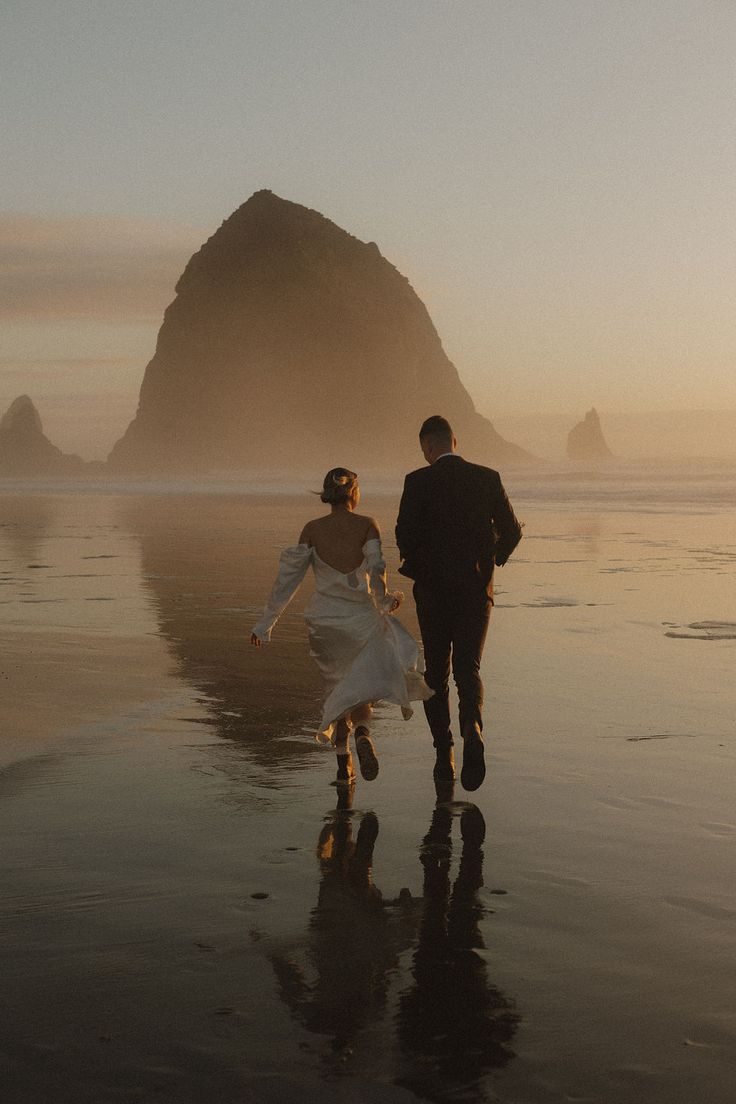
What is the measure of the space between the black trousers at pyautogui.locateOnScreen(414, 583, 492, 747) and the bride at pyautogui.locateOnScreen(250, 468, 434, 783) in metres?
0.18

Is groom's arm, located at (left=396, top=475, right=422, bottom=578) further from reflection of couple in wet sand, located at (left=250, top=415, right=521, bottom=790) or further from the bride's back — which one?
the bride's back

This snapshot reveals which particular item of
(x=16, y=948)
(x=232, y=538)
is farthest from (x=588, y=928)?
(x=232, y=538)

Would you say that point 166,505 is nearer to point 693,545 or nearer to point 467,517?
point 693,545

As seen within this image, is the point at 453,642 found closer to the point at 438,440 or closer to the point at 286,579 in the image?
the point at 286,579

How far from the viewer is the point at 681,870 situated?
195 inches

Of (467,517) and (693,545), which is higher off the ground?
(467,517)

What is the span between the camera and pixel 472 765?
6.36m

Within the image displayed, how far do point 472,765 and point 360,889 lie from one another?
1674 millimetres

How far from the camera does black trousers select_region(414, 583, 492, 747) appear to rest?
6824 millimetres

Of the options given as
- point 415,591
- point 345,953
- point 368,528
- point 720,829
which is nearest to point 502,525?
point 415,591

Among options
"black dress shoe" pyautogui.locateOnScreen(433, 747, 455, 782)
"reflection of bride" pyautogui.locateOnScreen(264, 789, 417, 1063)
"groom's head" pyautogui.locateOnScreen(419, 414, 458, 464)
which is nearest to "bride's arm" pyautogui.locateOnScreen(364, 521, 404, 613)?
"groom's head" pyautogui.locateOnScreen(419, 414, 458, 464)

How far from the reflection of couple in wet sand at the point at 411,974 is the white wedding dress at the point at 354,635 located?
4.61 feet

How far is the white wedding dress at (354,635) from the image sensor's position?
673 centimetres

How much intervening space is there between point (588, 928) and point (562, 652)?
266 inches
